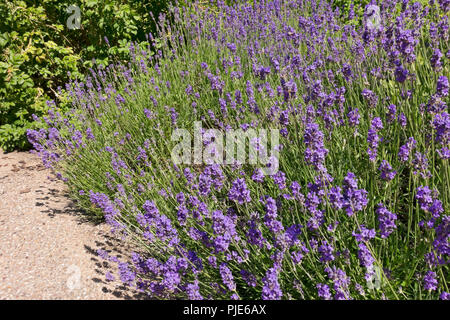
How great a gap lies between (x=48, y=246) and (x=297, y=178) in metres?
1.90

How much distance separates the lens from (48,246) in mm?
2777

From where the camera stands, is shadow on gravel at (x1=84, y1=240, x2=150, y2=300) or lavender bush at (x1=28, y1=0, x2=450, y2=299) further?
shadow on gravel at (x1=84, y1=240, x2=150, y2=300)

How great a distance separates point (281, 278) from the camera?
1.93 metres

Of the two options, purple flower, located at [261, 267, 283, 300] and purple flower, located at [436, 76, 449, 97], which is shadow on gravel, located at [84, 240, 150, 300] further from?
purple flower, located at [436, 76, 449, 97]

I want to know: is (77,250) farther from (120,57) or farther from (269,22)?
(269,22)

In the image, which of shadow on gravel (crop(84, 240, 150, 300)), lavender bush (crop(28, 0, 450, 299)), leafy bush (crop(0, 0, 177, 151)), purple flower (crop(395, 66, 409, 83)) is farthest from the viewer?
leafy bush (crop(0, 0, 177, 151))

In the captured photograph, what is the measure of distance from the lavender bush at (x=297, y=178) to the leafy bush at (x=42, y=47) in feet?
2.00

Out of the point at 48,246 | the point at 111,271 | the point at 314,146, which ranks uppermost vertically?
the point at 314,146

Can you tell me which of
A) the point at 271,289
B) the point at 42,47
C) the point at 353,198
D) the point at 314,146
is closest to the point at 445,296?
the point at 353,198

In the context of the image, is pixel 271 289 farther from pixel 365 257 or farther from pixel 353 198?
pixel 353 198

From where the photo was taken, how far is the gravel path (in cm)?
237

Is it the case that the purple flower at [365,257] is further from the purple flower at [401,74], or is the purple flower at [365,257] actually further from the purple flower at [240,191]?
the purple flower at [401,74]

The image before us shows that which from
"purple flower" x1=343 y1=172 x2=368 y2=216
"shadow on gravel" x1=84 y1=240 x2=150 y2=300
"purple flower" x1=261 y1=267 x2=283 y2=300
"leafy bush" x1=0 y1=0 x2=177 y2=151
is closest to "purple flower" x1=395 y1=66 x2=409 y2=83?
"purple flower" x1=343 y1=172 x2=368 y2=216

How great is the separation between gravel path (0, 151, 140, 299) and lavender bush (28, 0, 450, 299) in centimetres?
18
